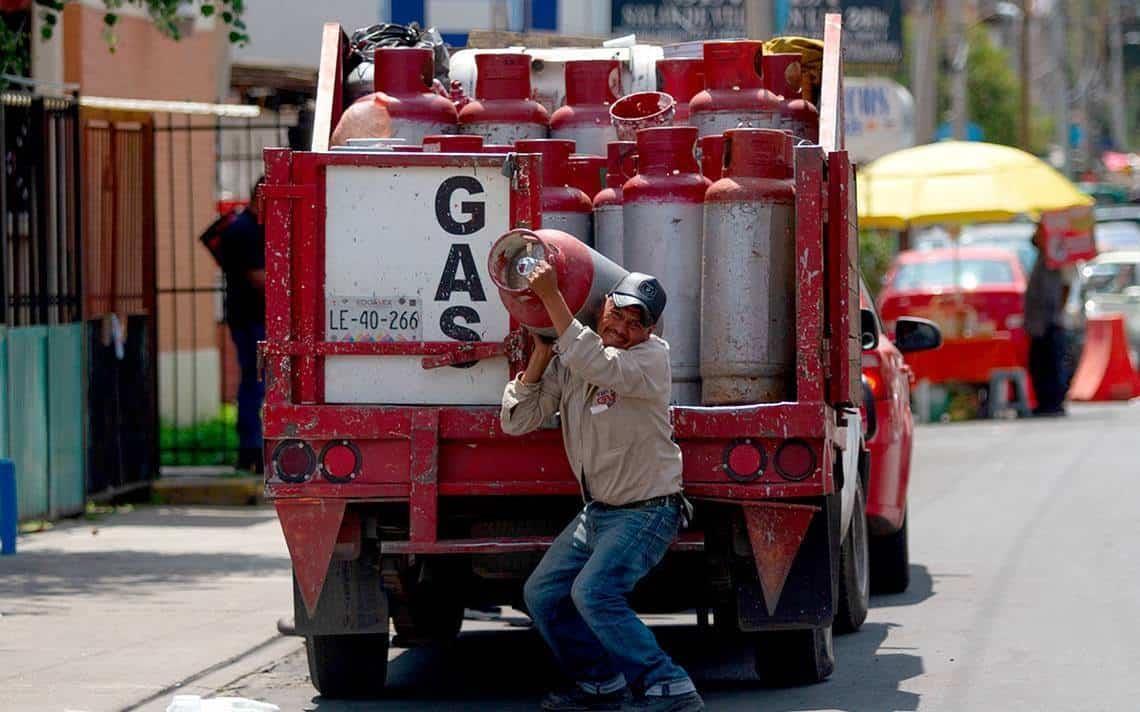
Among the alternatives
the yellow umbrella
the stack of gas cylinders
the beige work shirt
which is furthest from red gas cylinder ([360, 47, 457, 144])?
the yellow umbrella

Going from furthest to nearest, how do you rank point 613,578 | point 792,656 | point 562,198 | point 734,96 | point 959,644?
point 959,644, point 734,96, point 792,656, point 562,198, point 613,578

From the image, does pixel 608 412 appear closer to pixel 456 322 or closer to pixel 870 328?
pixel 456 322

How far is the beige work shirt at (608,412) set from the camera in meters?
7.15

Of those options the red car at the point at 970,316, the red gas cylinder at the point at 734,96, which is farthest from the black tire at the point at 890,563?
the red car at the point at 970,316

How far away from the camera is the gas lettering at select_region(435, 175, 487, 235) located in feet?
25.5

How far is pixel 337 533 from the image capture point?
771 cm

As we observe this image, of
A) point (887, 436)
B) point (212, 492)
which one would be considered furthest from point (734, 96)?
point (212, 492)

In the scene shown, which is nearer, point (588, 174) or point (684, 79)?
point (588, 174)

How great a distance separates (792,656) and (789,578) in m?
0.59

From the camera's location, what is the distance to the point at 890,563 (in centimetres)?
1136

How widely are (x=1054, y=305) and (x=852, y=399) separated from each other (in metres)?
16.4

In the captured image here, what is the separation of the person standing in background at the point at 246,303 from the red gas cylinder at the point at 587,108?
7545 millimetres

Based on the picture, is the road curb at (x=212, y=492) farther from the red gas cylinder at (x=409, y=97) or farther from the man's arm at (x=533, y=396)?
the man's arm at (x=533, y=396)

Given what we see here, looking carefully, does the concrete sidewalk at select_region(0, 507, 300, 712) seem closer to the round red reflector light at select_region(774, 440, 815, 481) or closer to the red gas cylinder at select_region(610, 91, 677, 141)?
the round red reflector light at select_region(774, 440, 815, 481)
